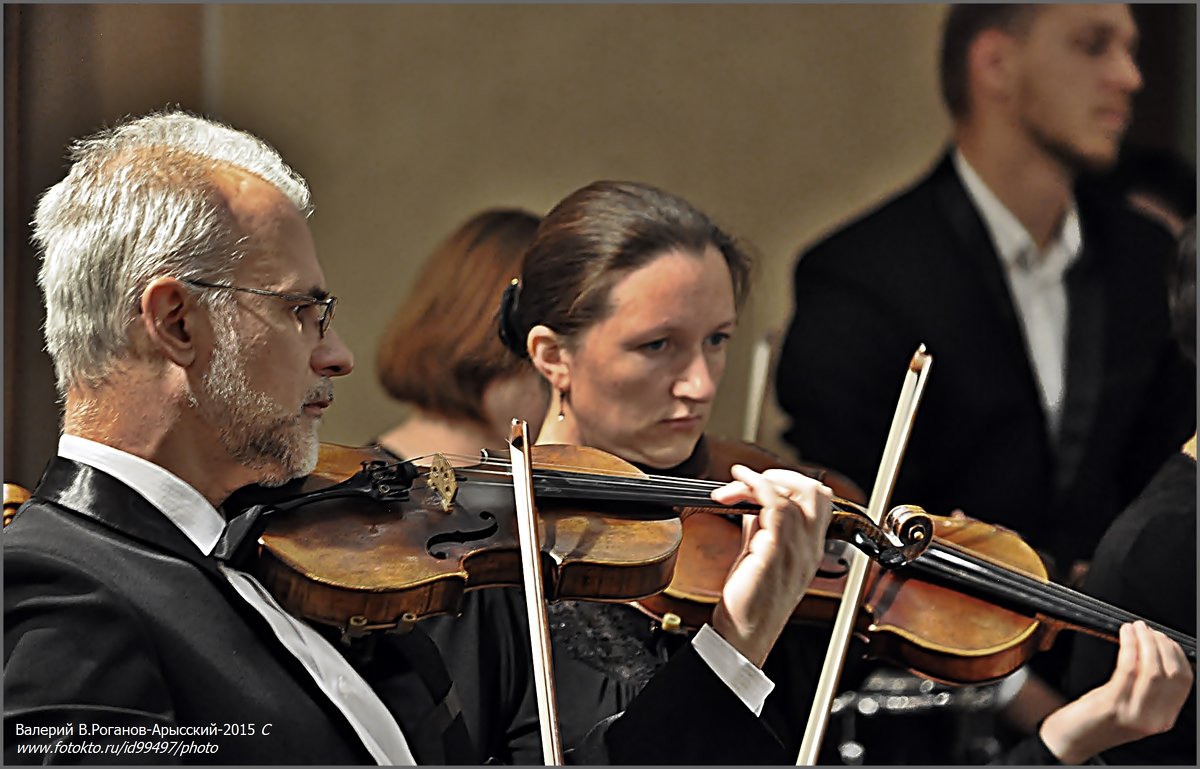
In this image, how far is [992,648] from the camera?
157 centimetres

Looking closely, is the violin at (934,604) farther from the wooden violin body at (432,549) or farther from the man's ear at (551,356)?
the man's ear at (551,356)

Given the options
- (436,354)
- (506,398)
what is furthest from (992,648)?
(436,354)

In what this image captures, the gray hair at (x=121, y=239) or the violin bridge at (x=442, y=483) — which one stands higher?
the gray hair at (x=121, y=239)

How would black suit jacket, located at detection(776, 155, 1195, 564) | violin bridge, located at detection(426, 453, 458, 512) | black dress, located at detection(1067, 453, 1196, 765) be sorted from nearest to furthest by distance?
1. violin bridge, located at detection(426, 453, 458, 512)
2. black dress, located at detection(1067, 453, 1196, 765)
3. black suit jacket, located at detection(776, 155, 1195, 564)

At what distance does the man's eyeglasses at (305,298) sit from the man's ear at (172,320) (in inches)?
0.6

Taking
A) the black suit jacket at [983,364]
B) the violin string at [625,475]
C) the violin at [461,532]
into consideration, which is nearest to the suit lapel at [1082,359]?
the black suit jacket at [983,364]

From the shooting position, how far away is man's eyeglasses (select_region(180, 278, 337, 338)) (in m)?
1.36

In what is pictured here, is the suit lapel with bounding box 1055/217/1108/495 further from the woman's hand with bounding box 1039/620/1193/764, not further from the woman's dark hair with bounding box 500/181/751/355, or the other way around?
the woman's dark hair with bounding box 500/181/751/355

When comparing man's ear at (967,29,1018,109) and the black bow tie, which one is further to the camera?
man's ear at (967,29,1018,109)

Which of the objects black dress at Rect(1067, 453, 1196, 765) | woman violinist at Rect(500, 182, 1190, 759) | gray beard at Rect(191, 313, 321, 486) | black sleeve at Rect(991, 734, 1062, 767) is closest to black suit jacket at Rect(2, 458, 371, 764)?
gray beard at Rect(191, 313, 321, 486)

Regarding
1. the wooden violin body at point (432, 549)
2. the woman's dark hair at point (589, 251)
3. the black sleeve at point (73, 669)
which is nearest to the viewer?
the black sleeve at point (73, 669)

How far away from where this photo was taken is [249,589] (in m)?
1.30

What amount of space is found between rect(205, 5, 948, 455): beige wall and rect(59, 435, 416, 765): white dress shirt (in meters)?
0.36

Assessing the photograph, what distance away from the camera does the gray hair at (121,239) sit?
4.38 feet
